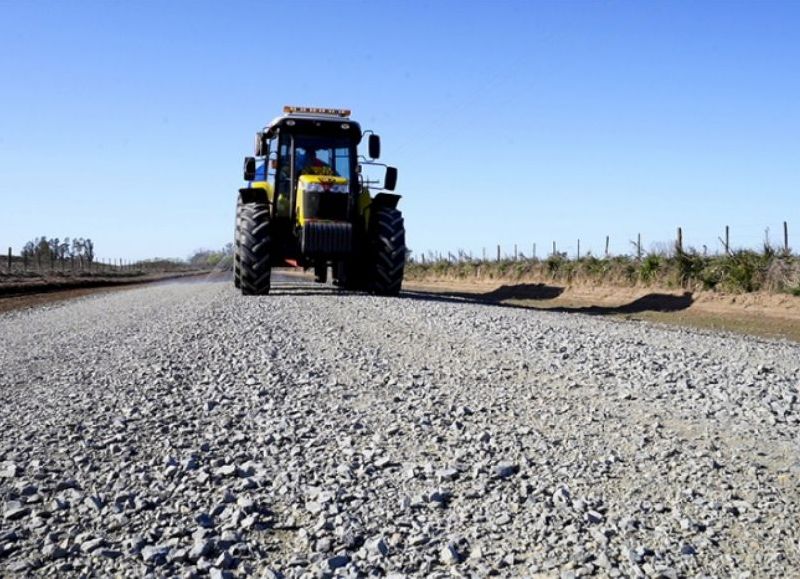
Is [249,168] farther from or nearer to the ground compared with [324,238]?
farther from the ground

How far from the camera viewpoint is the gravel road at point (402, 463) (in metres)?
3.20

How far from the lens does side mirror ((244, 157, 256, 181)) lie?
16.2 meters

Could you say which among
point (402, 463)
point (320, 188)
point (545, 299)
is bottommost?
point (402, 463)

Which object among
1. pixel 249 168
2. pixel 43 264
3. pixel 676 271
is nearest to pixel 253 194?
pixel 249 168

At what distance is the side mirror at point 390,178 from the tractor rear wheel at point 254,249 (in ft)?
8.83

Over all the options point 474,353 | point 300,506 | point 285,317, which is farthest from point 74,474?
point 285,317

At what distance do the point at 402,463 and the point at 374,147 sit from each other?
12.5 m

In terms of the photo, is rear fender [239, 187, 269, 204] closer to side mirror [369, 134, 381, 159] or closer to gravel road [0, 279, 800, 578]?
side mirror [369, 134, 381, 159]

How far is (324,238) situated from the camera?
1515 cm

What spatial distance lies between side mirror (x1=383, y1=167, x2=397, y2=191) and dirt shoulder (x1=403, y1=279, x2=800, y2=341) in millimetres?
5670

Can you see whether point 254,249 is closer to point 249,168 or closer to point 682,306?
point 249,168

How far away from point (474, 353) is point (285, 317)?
13.7 feet

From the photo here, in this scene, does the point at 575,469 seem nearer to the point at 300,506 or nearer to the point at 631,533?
the point at 631,533

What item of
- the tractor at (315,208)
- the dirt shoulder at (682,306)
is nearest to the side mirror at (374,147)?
the tractor at (315,208)
